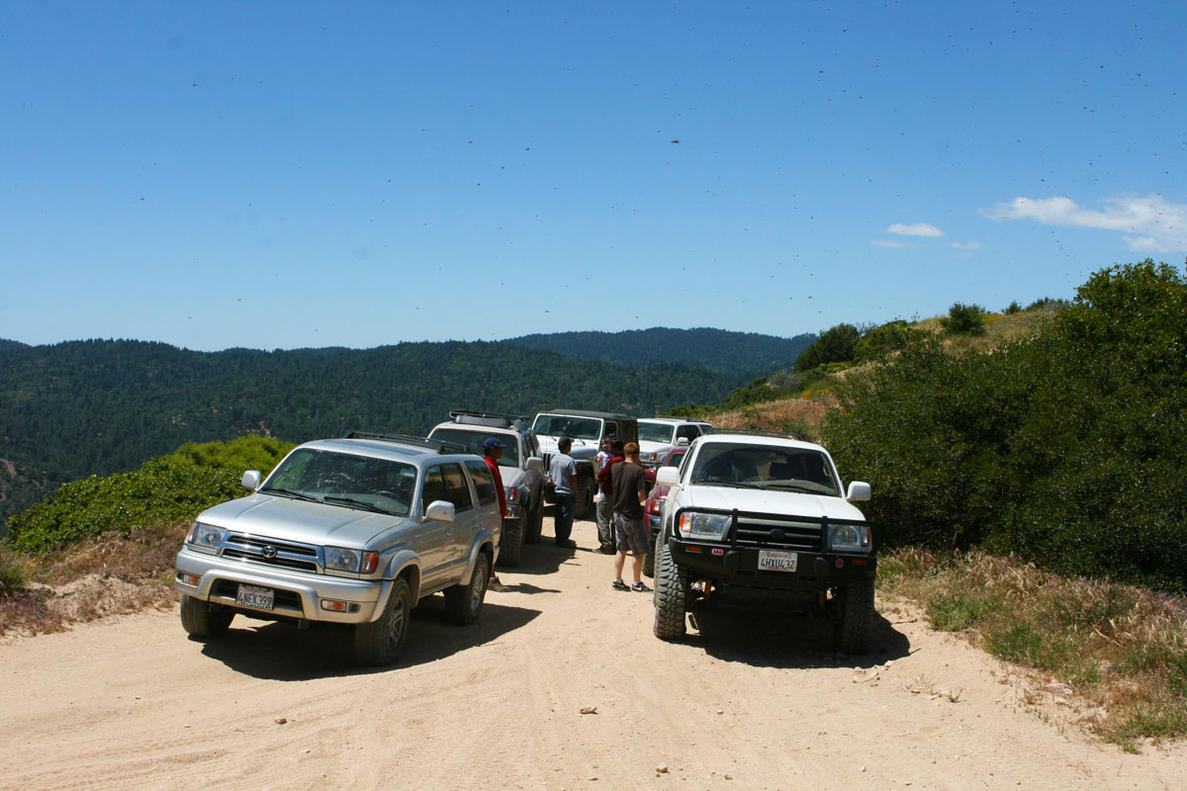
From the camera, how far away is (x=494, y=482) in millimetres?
10656

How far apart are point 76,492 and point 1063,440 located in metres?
13.3

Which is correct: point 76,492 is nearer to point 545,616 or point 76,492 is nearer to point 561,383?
point 545,616

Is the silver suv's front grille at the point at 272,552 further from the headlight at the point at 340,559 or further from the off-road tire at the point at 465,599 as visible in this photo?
the off-road tire at the point at 465,599

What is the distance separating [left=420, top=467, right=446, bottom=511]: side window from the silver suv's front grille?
1296 mm

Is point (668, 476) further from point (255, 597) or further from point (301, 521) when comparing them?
point (255, 597)

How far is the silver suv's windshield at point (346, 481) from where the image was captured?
8.25m

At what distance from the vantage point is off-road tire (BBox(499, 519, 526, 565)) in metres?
13.2

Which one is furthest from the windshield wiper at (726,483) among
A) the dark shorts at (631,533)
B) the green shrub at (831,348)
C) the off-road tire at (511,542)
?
the green shrub at (831,348)

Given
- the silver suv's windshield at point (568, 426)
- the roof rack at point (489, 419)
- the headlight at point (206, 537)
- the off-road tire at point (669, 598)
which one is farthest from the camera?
the silver suv's windshield at point (568, 426)

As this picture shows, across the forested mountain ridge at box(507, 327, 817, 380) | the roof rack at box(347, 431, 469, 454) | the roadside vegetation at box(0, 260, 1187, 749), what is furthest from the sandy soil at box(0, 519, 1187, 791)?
the forested mountain ridge at box(507, 327, 817, 380)

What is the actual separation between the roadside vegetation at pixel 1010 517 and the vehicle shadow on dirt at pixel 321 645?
155 centimetres

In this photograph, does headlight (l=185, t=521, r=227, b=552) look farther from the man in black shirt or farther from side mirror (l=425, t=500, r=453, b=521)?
the man in black shirt

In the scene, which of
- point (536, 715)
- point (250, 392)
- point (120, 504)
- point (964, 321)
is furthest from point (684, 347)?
point (536, 715)

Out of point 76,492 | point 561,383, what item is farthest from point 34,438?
point 76,492
